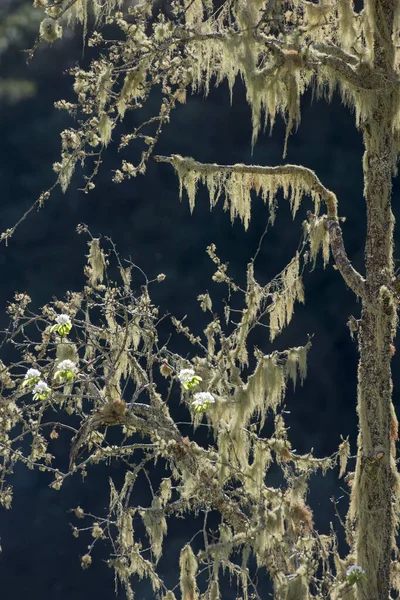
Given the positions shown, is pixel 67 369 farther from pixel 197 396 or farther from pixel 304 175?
pixel 304 175

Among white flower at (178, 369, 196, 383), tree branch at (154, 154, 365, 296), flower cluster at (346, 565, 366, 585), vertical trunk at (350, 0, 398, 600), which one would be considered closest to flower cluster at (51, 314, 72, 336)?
white flower at (178, 369, 196, 383)

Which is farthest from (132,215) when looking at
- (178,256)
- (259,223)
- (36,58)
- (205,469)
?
(205,469)

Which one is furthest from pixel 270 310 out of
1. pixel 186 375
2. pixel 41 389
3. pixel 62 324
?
pixel 41 389

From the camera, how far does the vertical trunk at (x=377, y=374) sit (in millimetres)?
3609

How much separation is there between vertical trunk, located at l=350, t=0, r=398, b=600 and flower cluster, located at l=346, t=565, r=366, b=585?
157mm

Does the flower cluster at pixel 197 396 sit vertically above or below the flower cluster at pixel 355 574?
above

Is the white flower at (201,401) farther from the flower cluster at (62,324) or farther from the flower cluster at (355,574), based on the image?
the flower cluster at (355,574)

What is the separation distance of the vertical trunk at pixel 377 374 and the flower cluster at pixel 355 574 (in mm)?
157

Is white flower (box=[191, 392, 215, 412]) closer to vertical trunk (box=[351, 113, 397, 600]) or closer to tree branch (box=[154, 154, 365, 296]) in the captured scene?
vertical trunk (box=[351, 113, 397, 600])

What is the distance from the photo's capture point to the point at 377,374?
363 centimetres

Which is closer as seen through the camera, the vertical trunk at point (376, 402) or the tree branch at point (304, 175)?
the vertical trunk at point (376, 402)

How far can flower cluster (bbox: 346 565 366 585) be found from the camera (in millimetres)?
3451

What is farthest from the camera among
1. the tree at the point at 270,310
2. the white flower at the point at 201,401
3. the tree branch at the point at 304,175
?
the tree branch at the point at 304,175

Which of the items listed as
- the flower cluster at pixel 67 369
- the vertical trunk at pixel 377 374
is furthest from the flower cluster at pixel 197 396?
the vertical trunk at pixel 377 374
